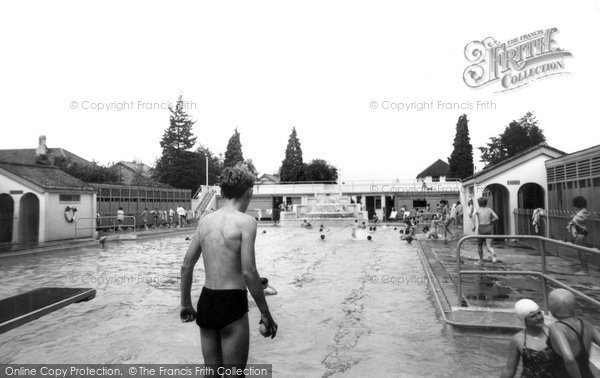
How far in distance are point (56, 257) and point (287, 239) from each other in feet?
34.7

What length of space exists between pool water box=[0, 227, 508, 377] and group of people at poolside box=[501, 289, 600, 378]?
1351 mm

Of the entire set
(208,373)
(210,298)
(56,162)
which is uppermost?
(56,162)

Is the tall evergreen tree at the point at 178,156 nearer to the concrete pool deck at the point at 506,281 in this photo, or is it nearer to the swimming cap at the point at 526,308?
the concrete pool deck at the point at 506,281

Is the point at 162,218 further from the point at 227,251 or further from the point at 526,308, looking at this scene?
the point at 526,308

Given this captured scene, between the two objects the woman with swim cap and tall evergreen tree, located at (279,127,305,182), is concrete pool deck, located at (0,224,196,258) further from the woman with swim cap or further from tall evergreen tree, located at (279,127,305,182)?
tall evergreen tree, located at (279,127,305,182)

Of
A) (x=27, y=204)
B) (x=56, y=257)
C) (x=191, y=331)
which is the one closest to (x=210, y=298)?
(x=191, y=331)

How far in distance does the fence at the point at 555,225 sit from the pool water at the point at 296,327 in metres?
4.61

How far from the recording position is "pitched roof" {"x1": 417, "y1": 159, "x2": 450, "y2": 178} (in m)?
81.2

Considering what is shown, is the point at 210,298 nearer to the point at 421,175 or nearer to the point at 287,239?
the point at 287,239

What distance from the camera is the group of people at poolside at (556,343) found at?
3.17 meters

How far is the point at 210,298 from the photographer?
3105 millimetres

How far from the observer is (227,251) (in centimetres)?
313

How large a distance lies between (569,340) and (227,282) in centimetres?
254

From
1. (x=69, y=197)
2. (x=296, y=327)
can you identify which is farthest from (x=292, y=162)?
(x=296, y=327)
